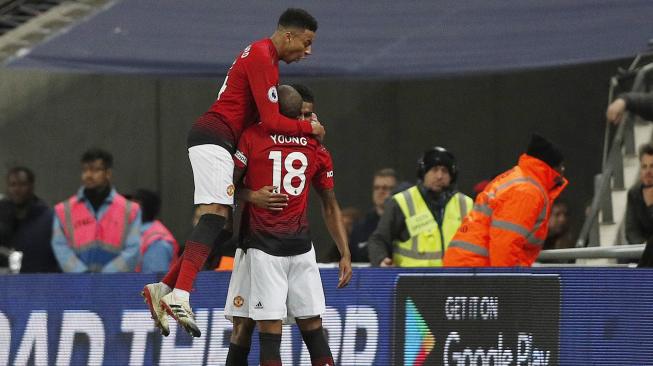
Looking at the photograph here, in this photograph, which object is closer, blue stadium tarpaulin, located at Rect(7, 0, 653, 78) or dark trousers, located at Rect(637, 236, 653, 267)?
dark trousers, located at Rect(637, 236, 653, 267)

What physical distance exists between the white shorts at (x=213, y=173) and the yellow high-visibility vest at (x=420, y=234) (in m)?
3.48

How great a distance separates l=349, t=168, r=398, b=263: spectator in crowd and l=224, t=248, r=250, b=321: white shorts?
4.83 m

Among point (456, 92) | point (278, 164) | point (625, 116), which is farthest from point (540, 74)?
point (278, 164)

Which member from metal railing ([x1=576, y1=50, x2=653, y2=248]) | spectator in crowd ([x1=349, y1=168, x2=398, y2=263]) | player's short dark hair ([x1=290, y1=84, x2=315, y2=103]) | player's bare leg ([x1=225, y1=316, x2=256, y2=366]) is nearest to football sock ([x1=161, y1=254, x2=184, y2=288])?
player's bare leg ([x1=225, y1=316, x2=256, y2=366])

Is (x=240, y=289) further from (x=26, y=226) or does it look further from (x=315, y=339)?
(x=26, y=226)

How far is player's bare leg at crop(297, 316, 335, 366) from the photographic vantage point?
356 inches

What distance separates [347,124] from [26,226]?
21.5ft

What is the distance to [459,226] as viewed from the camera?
11906 millimetres

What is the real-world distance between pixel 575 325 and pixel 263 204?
2367mm

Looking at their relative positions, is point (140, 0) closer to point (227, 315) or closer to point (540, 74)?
point (227, 315)

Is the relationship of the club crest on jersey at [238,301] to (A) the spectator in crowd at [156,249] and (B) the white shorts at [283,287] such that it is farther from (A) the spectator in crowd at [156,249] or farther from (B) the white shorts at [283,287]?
(A) the spectator in crowd at [156,249]

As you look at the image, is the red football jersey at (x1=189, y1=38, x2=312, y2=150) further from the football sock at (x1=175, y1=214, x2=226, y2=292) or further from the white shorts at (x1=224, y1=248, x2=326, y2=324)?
the white shorts at (x1=224, y1=248, x2=326, y2=324)

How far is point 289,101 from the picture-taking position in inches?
355

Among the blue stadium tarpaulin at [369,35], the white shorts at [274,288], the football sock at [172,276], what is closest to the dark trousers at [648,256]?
the white shorts at [274,288]
